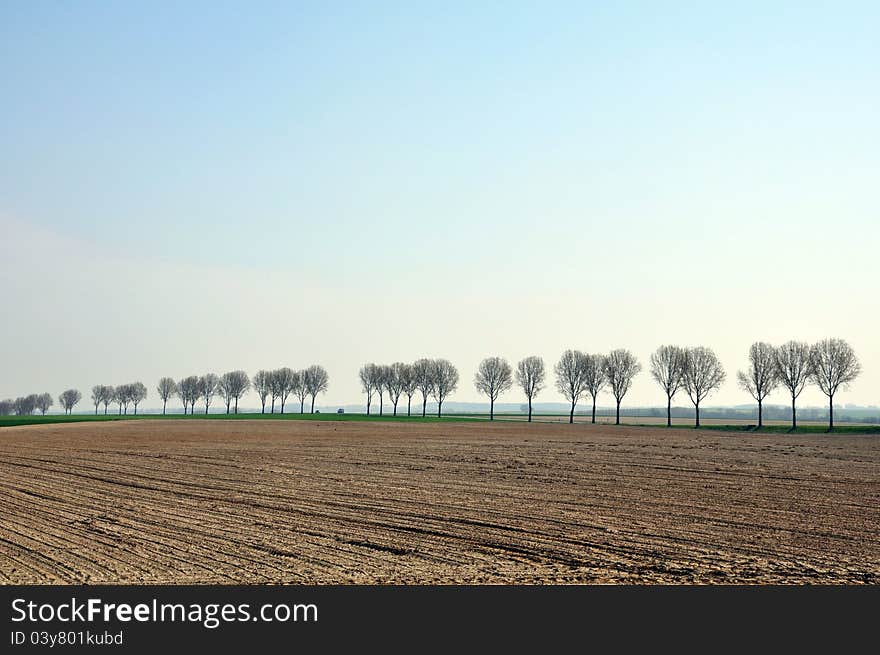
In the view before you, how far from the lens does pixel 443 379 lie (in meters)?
162

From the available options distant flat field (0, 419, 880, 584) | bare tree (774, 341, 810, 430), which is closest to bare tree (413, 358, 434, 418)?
bare tree (774, 341, 810, 430)

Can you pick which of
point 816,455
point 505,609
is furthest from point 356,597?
point 816,455

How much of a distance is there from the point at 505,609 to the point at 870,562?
8414 millimetres

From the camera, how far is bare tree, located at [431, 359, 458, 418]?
6334 inches

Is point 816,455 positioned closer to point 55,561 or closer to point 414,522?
point 414,522

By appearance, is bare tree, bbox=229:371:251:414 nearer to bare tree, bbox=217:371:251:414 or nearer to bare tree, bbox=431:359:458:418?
bare tree, bbox=217:371:251:414

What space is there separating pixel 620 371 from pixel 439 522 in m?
123

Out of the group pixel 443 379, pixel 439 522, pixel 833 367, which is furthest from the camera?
pixel 443 379

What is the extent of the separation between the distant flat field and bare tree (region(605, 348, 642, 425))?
→ 9922 centimetres

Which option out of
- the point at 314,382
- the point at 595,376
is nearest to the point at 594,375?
the point at 595,376

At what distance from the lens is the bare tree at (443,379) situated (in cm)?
16088

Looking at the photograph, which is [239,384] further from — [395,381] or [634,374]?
[634,374]

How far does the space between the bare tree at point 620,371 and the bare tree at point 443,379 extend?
3618 cm

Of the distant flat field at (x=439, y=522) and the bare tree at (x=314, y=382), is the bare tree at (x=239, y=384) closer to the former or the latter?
the bare tree at (x=314, y=382)
